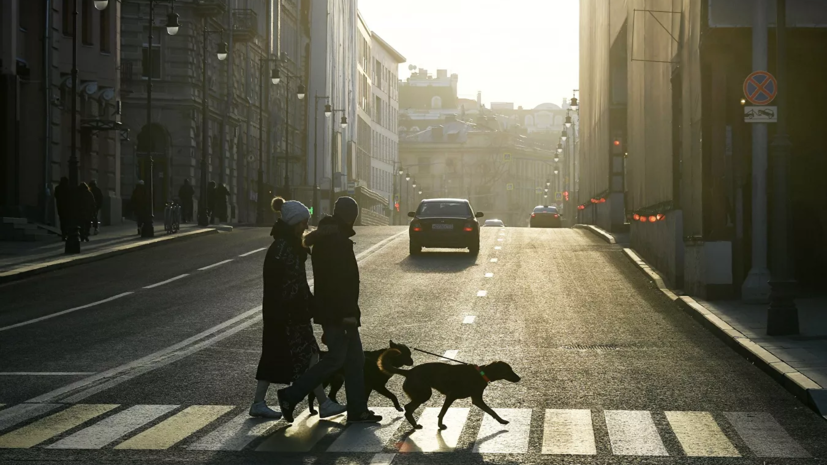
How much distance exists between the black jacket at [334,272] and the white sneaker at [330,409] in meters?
0.77

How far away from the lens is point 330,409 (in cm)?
1085

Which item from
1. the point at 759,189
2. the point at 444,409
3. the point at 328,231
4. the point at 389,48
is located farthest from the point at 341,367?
the point at 389,48

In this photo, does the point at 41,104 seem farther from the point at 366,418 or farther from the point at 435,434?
the point at 435,434

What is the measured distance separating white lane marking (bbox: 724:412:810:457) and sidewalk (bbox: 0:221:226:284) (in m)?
19.0

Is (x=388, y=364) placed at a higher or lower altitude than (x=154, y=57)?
lower

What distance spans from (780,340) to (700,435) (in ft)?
20.3

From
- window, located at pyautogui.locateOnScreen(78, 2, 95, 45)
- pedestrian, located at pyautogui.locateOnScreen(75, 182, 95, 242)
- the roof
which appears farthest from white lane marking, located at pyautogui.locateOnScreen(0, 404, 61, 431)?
the roof

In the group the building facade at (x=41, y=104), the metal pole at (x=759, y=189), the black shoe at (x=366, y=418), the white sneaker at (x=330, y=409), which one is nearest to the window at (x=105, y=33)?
the building facade at (x=41, y=104)

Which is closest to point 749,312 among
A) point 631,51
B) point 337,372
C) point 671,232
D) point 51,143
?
point 671,232

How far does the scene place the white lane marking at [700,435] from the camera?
9359 mm

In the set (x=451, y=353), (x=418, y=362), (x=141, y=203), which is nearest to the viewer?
(x=418, y=362)

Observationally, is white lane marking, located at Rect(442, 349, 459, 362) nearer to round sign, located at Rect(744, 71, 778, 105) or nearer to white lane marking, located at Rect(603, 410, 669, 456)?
white lane marking, located at Rect(603, 410, 669, 456)

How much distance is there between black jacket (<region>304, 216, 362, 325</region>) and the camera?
34.5 feet

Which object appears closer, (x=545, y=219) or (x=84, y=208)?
(x=84, y=208)
